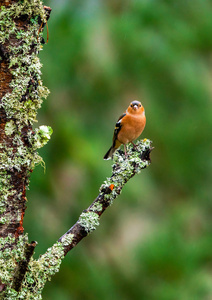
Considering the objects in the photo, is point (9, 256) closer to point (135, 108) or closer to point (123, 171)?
point (123, 171)

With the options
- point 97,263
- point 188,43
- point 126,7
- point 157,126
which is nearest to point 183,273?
point 97,263

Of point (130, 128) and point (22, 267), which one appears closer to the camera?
point (22, 267)

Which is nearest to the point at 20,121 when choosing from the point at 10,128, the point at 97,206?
the point at 10,128

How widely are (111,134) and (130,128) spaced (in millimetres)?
2546

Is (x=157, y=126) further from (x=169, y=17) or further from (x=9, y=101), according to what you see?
(x=9, y=101)

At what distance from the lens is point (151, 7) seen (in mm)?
6766

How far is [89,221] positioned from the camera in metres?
2.04

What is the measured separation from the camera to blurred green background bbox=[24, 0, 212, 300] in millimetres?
6367

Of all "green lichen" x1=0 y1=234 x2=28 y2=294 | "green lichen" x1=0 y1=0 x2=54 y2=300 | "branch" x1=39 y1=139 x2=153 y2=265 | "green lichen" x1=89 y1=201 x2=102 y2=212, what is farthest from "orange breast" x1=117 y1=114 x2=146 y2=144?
"green lichen" x1=0 y1=234 x2=28 y2=294

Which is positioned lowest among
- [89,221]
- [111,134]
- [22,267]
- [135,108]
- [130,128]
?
[22,267]

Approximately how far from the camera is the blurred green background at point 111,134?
637 centimetres

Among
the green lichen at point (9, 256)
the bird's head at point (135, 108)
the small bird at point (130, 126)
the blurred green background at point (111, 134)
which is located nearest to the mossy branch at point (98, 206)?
the green lichen at point (9, 256)

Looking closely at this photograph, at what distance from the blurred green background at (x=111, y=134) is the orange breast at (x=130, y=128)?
2057mm

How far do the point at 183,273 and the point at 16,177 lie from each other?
5.71m
